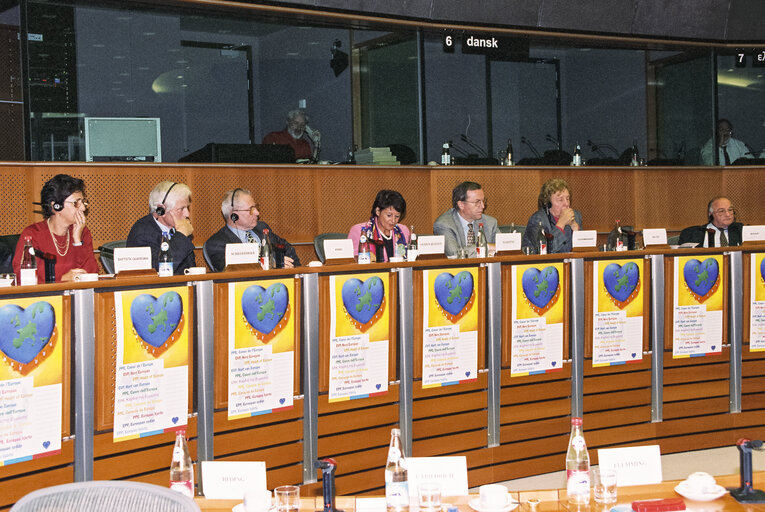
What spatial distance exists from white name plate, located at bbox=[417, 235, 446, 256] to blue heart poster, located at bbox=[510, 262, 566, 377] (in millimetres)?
406

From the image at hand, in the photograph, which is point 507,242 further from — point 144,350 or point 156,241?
point 144,350

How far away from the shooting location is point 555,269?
4.11 metres

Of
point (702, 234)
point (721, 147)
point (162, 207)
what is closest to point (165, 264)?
point (162, 207)

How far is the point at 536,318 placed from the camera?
404 centimetres

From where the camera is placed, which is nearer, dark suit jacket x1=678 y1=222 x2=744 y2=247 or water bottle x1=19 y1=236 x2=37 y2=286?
water bottle x1=19 y1=236 x2=37 y2=286

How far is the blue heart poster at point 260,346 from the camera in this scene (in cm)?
326

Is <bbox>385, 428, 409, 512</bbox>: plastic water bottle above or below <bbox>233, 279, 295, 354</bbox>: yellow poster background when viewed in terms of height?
below

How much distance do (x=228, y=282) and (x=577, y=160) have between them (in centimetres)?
491

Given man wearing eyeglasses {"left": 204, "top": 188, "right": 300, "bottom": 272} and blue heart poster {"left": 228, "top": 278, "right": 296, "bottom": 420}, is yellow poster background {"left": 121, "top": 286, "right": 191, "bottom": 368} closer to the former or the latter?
blue heart poster {"left": 228, "top": 278, "right": 296, "bottom": 420}

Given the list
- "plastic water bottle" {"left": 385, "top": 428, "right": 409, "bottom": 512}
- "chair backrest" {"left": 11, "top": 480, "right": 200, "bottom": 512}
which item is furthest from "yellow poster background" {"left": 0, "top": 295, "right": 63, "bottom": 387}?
"chair backrest" {"left": 11, "top": 480, "right": 200, "bottom": 512}

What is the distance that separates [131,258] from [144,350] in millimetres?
367

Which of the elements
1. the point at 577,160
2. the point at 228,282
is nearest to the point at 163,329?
the point at 228,282

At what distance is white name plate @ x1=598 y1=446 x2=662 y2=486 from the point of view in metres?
2.06

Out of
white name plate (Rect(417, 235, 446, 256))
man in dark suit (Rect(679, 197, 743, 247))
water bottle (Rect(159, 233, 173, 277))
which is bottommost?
water bottle (Rect(159, 233, 173, 277))
